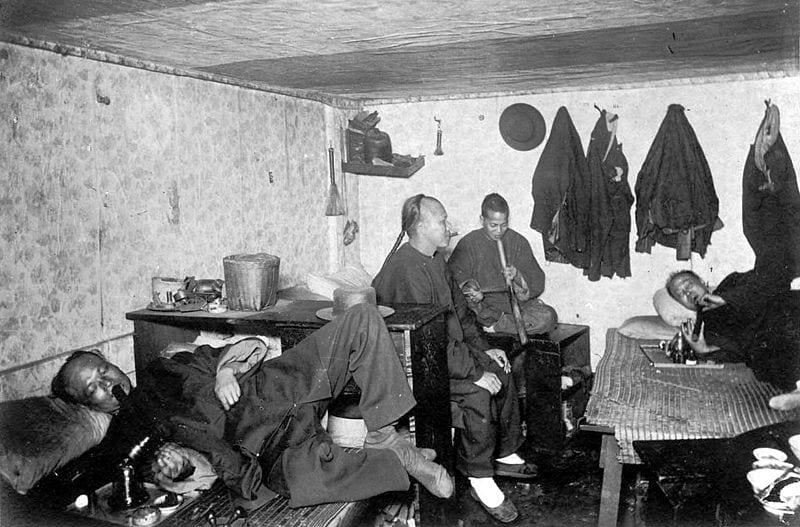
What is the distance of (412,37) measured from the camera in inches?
120

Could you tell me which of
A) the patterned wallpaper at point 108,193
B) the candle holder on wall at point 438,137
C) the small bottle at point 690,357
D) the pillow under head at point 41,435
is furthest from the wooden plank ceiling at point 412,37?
the small bottle at point 690,357

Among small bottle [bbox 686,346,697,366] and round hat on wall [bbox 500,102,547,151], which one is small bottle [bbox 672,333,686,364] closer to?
small bottle [bbox 686,346,697,366]

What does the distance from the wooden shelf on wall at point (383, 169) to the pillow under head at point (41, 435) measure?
10.9 ft

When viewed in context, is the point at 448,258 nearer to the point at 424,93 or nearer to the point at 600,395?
the point at 424,93

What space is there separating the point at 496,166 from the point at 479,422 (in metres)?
2.72

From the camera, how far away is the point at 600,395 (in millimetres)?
3523

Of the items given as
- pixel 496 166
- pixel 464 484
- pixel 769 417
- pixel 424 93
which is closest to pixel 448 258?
pixel 496 166

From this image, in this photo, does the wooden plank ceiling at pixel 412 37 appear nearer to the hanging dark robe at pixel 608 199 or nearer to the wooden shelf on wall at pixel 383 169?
the hanging dark robe at pixel 608 199

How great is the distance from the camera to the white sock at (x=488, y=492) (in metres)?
3.76

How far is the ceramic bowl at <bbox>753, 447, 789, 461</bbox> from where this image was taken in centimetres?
240

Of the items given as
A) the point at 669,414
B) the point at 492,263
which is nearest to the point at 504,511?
the point at 669,414

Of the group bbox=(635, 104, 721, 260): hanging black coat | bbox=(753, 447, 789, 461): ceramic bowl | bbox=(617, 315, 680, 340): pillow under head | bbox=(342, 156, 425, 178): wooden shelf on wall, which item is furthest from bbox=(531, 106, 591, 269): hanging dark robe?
bbox=(753, 447, 789, 461): ceramic bowl

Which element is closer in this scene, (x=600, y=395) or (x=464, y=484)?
(x=600, y=395)

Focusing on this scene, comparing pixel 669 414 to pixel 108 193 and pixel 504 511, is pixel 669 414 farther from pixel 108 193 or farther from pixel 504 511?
pixel 108 193
